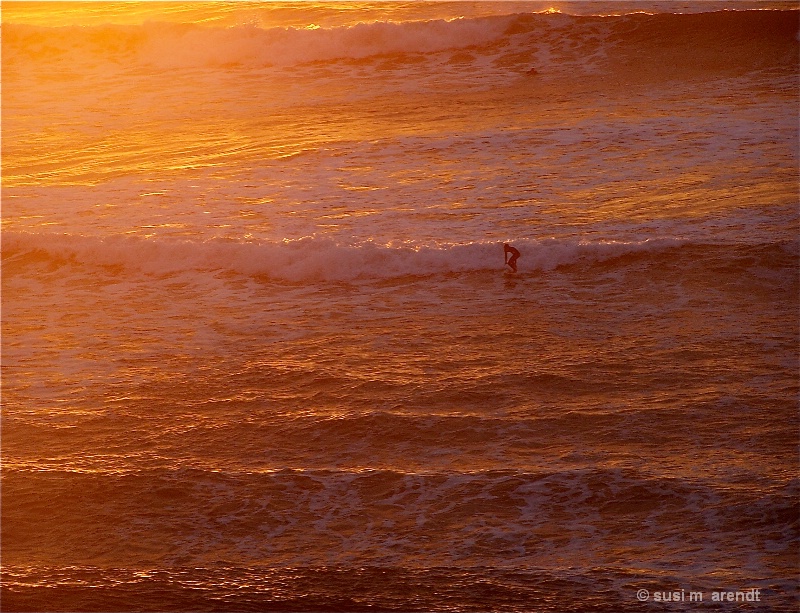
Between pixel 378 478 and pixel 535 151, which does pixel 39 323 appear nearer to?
pixel 378 478

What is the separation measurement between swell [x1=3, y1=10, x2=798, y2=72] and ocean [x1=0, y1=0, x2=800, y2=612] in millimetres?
2184

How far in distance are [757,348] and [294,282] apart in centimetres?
478

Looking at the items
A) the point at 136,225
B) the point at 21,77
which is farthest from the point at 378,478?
the point at 21,77

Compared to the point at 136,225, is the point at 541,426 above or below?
below

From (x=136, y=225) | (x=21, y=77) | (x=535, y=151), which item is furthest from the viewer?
(x=21, y=77)

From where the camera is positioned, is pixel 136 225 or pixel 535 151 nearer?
pixel 136 225

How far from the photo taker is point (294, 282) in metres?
11.1

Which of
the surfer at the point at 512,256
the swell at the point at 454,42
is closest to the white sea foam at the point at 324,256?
the surfer at the point at 512,256

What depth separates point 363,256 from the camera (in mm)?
11352

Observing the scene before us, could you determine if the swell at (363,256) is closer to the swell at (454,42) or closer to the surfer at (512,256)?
the surfer at (512,256)

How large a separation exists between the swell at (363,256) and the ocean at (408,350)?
0.13 feet

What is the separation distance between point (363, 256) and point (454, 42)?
1337cm

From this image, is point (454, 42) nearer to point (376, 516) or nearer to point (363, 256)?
point (363, 256)

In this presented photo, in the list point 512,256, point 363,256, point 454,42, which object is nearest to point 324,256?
point 363,256
